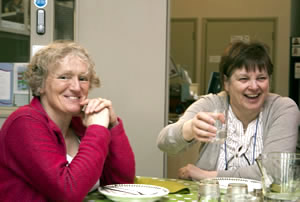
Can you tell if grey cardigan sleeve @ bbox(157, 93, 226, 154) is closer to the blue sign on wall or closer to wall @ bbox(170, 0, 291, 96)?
the blue sign on wall

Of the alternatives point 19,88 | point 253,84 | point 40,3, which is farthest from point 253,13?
point 253,84

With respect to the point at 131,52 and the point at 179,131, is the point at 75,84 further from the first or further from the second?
the point at 131,52

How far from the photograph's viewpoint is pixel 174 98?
4426mm

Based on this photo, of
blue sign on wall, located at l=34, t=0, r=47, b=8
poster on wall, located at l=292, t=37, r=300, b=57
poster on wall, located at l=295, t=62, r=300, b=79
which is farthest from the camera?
poster on wall, located at l=292, t=37, r=300, b=57

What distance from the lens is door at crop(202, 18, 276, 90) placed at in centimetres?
731

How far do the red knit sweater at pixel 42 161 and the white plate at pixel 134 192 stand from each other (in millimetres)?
80

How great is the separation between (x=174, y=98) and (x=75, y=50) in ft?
9.06

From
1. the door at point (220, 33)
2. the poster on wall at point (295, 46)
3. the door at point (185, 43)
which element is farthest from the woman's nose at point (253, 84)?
the door at point (185, 43)

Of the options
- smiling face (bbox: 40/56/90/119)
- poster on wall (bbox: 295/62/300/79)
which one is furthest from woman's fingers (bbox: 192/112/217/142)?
poster on wall (bbox: 295/62/300/79)

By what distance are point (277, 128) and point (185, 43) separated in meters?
5.65

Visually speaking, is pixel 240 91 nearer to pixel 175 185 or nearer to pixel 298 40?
pixel 175 185

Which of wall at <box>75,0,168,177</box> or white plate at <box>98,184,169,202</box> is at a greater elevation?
wall at <box>75,0,168,177</box>

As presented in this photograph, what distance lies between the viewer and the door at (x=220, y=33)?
7.31 m

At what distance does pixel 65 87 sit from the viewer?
1.67m
